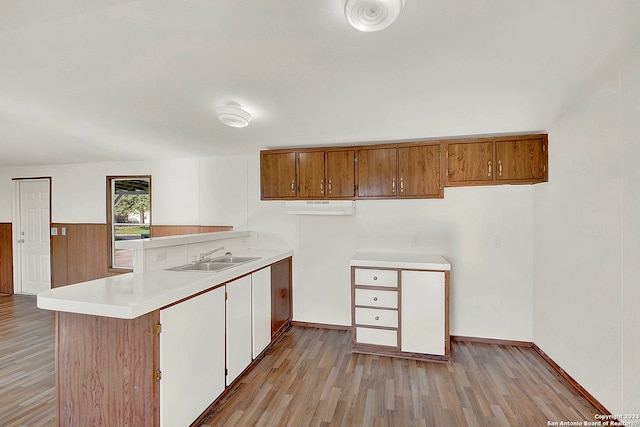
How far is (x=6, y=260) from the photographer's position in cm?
529

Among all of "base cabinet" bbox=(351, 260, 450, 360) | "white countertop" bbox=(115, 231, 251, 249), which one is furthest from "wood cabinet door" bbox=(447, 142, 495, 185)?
"white countertop" bbox=(115, 231, 251, 249)

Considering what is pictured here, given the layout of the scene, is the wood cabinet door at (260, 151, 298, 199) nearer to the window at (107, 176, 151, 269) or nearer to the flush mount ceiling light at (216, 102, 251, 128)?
the flush mount ceiling light at (216, 102, 251, 128)

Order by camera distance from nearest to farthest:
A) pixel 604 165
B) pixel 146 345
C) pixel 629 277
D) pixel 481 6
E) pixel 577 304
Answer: pixel 481 6
pixel 146 345
pixel 629 277
pixel 604 165
pixel 577 304

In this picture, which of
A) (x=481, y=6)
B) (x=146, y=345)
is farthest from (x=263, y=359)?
(x=481, y=6)

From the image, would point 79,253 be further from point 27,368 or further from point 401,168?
point 401,168

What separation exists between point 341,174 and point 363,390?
2194 millimetres

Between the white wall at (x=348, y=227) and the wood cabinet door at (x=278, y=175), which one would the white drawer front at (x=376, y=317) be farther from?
the wood cabinet door at (x=278, y=175)

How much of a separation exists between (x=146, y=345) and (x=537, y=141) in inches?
148

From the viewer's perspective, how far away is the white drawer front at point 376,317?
307cm

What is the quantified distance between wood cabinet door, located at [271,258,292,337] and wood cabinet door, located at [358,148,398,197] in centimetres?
131

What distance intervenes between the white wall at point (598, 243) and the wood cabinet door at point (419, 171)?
3.45 feet

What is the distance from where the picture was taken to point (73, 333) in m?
1.80

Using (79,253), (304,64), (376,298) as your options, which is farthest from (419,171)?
(79,253)

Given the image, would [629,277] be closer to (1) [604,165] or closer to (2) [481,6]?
(1) [604,165]
